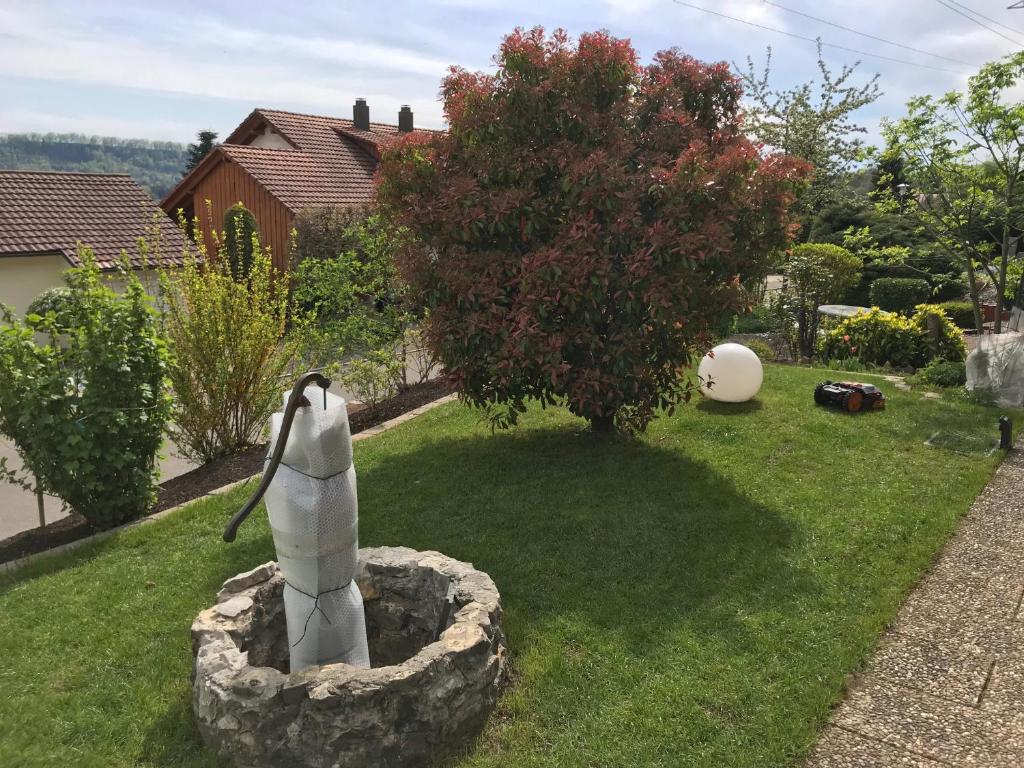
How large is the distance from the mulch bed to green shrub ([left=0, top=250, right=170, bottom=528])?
1.28 feet

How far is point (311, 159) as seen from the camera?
79.7 ft

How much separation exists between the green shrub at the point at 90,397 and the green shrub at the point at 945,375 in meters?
9.14

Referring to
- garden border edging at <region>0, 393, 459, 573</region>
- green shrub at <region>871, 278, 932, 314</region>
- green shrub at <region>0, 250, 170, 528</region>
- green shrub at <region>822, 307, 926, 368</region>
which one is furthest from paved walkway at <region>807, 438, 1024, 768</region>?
green shrub at <region>871, 278, 932, 314</region>

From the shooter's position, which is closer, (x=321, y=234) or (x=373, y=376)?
(x=373, y=376)

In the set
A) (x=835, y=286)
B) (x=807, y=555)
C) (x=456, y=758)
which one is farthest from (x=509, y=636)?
(x=835, y=286)

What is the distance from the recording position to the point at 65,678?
12.9ft

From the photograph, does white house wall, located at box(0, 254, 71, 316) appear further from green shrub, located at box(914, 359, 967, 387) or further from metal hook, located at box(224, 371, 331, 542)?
green shrub, located at box(914, 359, 967, 387)

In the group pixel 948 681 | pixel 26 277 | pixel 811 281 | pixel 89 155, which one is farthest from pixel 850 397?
pixel 89 155

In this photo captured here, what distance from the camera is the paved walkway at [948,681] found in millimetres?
3369

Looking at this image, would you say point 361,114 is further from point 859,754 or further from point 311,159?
point 859,754

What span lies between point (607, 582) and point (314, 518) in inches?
88.5

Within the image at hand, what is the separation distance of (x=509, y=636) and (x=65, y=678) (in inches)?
89.5

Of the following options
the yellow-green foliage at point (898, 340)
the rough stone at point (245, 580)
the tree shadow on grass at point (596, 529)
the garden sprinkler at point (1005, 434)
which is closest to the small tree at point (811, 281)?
the yellow-green foliage at point (898, 340)

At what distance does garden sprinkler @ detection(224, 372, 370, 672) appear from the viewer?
125 inches
